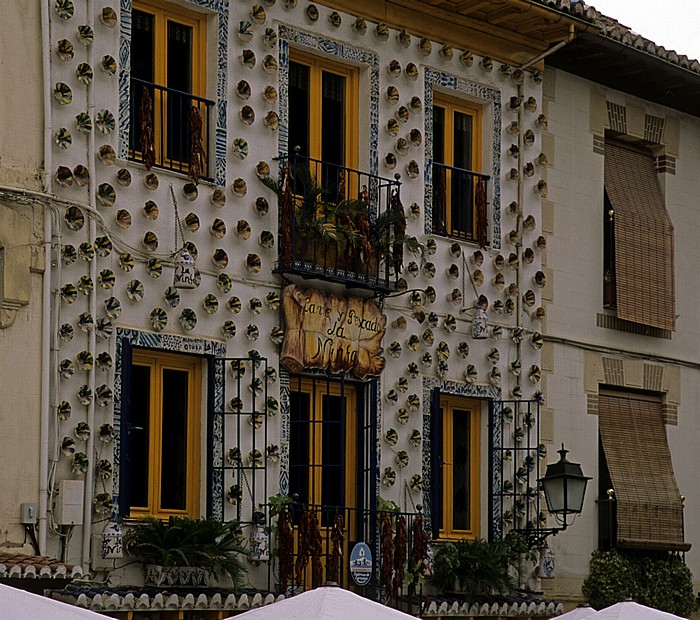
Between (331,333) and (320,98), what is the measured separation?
2310mm

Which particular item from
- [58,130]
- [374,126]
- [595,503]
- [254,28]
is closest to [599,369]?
[595,503]

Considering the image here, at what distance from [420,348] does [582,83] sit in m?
4.19

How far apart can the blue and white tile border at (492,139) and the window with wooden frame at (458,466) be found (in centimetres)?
176

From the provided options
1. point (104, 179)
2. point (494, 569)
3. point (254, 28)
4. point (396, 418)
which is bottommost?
point (494, 569)

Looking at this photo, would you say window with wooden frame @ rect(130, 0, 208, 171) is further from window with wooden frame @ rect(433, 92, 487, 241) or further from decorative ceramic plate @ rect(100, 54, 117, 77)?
window with wooden frame @ rect(433, 92, 487, 241)

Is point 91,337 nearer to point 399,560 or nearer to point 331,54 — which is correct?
point 399,560

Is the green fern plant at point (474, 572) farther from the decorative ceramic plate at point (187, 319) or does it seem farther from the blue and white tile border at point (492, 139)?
the decorative ceramic plate at point (187, 319)

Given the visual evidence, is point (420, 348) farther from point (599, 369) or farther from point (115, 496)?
point (115, 496)

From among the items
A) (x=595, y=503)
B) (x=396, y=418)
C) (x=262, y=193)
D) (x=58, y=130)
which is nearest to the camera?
(x=58, y=130)

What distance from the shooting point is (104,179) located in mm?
14766

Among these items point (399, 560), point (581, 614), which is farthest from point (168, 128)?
point (581, 614)

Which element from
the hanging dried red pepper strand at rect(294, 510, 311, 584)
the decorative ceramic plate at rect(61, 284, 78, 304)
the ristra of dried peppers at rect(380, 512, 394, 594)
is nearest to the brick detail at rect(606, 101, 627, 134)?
the ristra of dried peppers at rect(380, 512, 394, 594)

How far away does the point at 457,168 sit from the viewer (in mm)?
18234

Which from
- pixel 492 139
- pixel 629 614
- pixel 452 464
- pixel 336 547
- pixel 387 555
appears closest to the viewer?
pixel 629 614
